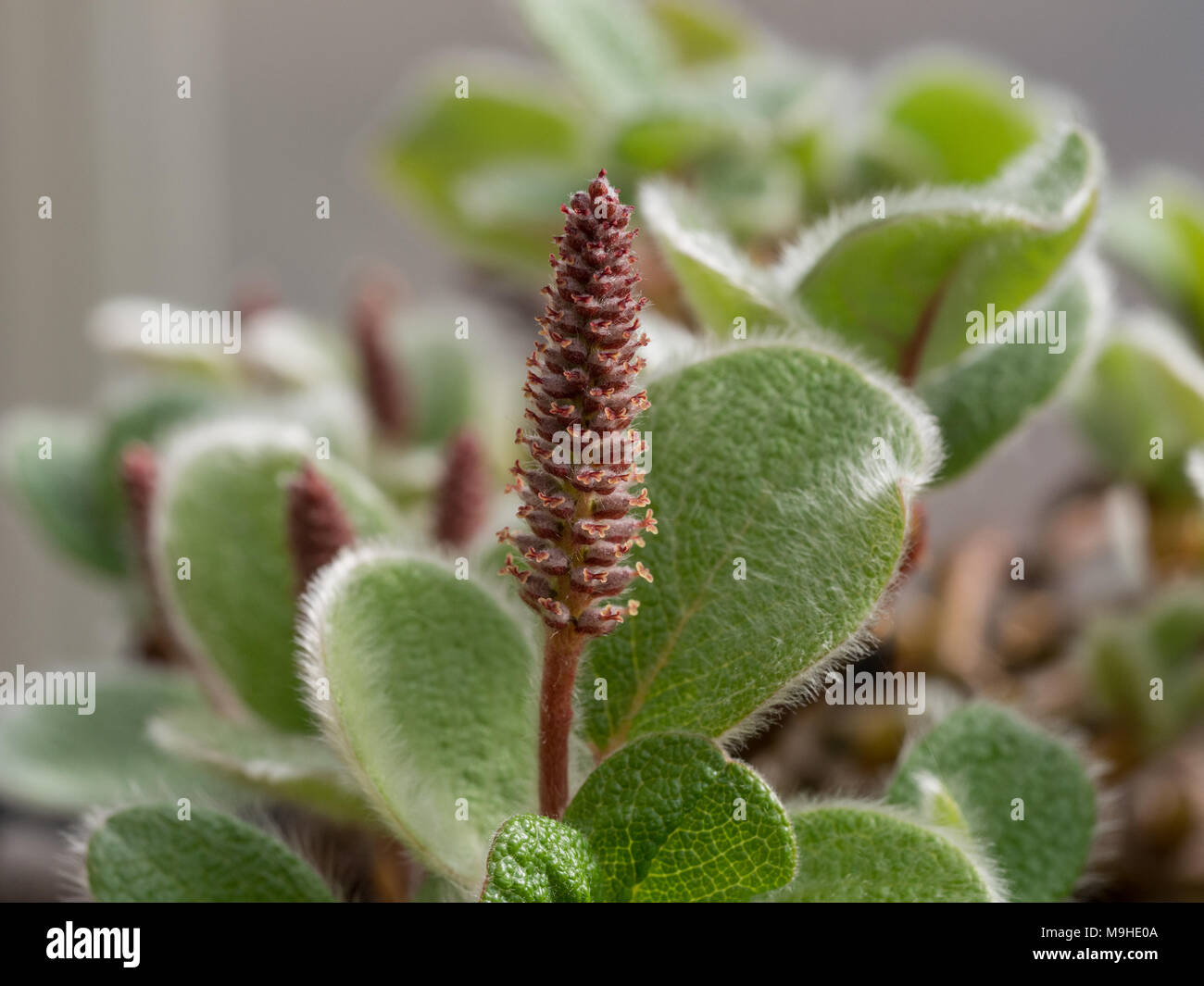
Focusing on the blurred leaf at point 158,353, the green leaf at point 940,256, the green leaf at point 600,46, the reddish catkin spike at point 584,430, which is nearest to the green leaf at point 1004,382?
the green leaf at point 940,256

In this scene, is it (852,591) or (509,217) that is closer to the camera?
(852,591)

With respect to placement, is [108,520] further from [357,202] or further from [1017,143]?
[357,202]

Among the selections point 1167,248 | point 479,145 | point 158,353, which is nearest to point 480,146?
point 479,145

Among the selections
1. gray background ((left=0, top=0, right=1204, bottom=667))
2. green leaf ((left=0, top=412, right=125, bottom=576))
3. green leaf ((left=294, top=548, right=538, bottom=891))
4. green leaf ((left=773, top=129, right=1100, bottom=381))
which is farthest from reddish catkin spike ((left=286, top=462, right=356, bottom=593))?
gray background ((left=0, top=0, right=1204, bottom=667))

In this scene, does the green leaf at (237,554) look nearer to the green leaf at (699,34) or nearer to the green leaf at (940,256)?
the green leaf at (940,256)

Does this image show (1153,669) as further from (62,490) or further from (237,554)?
(62,490)

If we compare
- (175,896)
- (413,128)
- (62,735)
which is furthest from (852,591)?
(413,128)

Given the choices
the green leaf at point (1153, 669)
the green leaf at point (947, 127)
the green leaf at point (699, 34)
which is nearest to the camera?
the green leaf at point (1153, 669)

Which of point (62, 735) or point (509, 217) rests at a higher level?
point (509, 217)
